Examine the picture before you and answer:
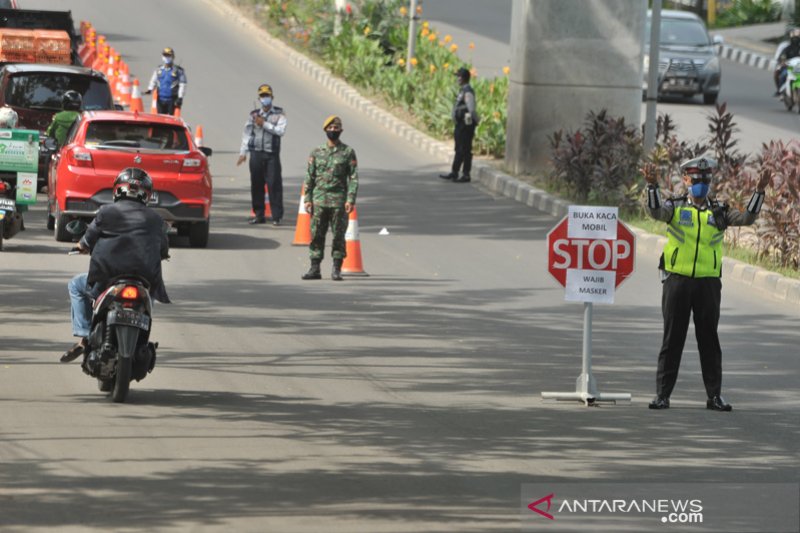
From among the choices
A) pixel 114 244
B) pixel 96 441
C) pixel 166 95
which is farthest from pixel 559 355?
pixel 166 95

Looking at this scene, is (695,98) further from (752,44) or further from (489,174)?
(489,174)

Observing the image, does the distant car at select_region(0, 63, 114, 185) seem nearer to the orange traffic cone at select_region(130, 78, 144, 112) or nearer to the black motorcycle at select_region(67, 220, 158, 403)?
the orange traffic cone at select_region(130, 78, 144, 112)

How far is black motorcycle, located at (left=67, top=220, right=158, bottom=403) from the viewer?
1118 cm

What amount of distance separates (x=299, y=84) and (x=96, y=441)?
93.3ft

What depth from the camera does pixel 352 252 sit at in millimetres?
18719

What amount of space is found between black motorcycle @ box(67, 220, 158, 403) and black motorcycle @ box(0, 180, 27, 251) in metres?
7.82

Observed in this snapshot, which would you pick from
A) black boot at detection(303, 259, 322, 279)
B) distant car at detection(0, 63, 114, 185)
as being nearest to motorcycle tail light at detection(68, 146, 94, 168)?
black boot at detection(303, 259, 322, 279)

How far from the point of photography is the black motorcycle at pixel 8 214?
18.9m

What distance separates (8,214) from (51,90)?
5.79 meters

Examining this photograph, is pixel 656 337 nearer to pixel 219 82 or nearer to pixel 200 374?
pixel 200 374

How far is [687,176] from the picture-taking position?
1197cm

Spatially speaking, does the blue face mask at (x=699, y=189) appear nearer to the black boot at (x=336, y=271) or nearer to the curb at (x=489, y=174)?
the curb at (x=489, y=174)

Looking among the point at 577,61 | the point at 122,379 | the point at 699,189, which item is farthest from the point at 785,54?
the point at 122,379

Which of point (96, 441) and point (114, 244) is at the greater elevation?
point (114, 244)
